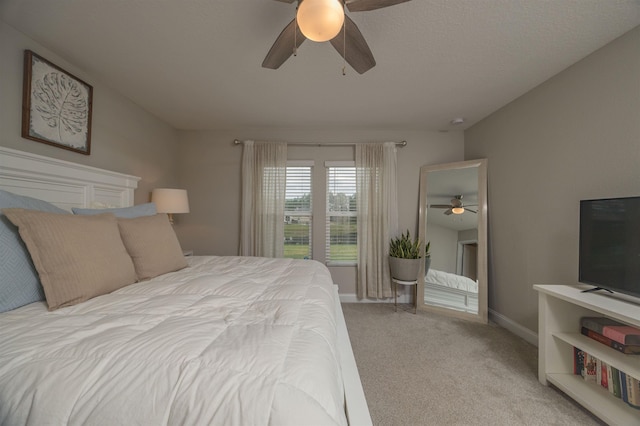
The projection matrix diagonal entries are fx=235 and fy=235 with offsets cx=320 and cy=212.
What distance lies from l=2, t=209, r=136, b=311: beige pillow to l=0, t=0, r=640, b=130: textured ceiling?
1328mm

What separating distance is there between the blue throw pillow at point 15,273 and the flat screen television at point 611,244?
3.16 metres

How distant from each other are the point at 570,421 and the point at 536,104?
2495 mm

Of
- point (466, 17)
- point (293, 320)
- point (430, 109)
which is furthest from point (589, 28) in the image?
point (293, 320)

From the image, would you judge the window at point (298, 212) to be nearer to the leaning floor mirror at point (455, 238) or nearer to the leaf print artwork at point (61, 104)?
the leaning floor mirror at point (455, 238)

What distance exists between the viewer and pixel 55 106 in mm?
1815

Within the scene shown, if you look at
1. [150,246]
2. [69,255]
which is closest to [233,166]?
[150,246]

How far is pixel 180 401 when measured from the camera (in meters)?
0.58

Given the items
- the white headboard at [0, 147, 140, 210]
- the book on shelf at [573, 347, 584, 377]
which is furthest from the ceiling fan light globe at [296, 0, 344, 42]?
the book on shelf at [573, 347, 584, 377]

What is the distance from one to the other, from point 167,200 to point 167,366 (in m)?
2.42

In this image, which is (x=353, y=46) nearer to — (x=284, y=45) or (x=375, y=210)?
(x=284, y=45)

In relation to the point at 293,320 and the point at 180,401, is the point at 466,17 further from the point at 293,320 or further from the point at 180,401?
the point at 180,401

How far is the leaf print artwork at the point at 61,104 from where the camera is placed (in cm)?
173

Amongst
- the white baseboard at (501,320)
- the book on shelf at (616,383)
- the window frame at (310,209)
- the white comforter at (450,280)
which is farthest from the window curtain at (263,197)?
the book on shelf at (616,383)

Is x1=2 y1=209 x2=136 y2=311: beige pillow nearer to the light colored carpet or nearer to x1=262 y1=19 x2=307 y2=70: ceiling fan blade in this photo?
x1=262 y1=19 x2=307 y2=70: ceiling fan blade
